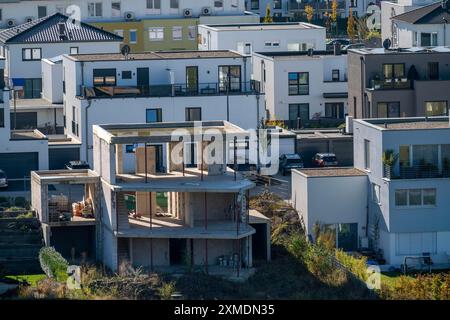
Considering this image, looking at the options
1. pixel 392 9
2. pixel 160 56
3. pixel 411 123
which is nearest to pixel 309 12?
pixel 392 9

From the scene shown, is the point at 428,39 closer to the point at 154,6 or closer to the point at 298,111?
the point at 298,111

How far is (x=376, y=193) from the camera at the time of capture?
3828 centimetres

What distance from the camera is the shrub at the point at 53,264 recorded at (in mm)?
32656

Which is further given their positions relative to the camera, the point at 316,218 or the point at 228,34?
the point at 228,34

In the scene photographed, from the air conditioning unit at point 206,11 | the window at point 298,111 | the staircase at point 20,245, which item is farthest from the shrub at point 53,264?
the air conditioning unit at point 206,11

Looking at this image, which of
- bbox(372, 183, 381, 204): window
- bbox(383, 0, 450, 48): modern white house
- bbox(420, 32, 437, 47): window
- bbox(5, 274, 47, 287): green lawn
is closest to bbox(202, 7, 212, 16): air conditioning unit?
bbox(383, 0, 450, 48): modern white house

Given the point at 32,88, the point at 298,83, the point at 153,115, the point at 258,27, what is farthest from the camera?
the point at 258,27

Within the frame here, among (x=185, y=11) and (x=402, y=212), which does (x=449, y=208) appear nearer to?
(x=402, y=212)

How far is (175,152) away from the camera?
118 ft

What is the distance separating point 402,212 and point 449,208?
3.42 feet

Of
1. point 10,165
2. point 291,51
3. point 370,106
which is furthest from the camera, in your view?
point 291,51

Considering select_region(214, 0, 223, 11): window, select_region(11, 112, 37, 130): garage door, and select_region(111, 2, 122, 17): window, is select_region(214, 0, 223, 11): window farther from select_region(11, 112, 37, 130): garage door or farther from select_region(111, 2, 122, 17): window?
select_region(11, 112, 37, 130): garage door

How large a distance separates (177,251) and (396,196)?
5.58 metres

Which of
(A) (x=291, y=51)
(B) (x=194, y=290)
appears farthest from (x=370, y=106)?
(B) (x=194, y=290)
